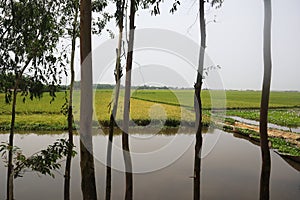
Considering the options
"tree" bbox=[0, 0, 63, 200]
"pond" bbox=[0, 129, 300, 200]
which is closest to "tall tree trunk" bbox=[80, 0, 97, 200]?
"tree" bbox=[0, 0, 63, 200]

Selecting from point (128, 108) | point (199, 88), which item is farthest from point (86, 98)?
point (128, 108)

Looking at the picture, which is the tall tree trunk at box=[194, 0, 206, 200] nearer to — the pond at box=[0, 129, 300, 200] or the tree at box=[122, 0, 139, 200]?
the tree at box=[122, 0, 139, 200]

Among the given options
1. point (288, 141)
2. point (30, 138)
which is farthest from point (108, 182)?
point (288, 141)

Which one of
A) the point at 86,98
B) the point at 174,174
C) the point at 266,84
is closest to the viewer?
the point at 86,98

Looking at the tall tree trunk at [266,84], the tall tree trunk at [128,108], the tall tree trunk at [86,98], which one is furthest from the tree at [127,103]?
the tall tree trunk at [86,98]

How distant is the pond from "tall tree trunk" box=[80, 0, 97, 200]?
4.79 meters

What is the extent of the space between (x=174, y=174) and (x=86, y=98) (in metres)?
7.07

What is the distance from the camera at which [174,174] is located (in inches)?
→ 355

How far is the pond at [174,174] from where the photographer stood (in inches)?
291

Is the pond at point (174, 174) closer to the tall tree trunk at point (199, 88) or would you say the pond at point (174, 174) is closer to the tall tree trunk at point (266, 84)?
the tall tree trunk at point (199, 88)

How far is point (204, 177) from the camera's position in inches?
342

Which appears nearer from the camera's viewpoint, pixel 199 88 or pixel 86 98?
pixel 86 98

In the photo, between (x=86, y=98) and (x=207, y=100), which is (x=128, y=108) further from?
(x=207, y=100)

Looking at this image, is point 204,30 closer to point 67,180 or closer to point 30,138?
point 67,180
